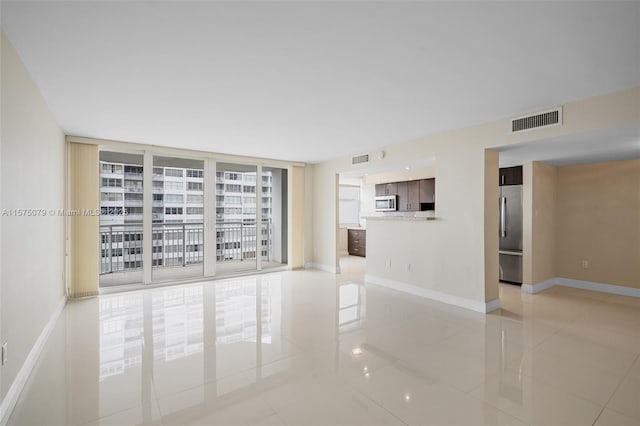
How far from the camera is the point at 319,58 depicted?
2363 mm

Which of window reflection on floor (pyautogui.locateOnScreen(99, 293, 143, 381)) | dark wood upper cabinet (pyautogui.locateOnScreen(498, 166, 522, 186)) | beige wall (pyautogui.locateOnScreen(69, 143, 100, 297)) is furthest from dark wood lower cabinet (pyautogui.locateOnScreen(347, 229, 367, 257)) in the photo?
beige wall (pyautogui.locateOnScreen(69, 143, 100, 297))

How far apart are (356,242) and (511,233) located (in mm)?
4523

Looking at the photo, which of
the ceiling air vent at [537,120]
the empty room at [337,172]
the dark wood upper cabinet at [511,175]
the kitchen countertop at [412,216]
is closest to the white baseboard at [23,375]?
the empty room at [337,172]

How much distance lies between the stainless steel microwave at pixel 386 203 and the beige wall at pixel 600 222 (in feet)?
11.2

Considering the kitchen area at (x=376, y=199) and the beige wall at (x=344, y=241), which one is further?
the beige wall at (x=344, y=241)

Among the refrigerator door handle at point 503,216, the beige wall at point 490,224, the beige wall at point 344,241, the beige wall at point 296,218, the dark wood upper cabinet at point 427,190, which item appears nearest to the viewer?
the beige wall at point 490,224

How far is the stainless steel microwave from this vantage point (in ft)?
26.5

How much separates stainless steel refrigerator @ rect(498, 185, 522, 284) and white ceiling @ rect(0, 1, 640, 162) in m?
2.29

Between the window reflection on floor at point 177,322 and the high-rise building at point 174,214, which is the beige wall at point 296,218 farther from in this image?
the window reflection on floor at point 177,322

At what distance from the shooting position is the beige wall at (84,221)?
4.69 m

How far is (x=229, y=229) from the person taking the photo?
726 centimetres

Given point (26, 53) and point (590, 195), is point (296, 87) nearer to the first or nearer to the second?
point (26, 53)

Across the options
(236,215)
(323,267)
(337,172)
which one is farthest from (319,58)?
(323,267)

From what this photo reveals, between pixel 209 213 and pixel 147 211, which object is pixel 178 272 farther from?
pixel 147 211
